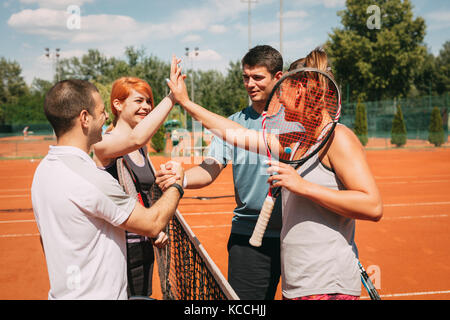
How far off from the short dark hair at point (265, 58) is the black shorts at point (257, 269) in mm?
1121

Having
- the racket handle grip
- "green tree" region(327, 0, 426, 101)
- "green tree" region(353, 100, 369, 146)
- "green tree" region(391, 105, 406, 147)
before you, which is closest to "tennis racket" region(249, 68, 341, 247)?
the racket handle grip

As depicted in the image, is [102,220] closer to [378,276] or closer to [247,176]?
[247,176]

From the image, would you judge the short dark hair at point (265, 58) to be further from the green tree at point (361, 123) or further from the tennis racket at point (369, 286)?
the green tree at point (361, 123)

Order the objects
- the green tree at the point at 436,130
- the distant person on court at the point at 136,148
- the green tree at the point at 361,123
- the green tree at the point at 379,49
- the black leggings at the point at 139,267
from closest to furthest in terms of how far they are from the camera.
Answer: the distant person on court at the point at 136,148 < the black leggings at the point at 139,267 < the green tree at the point at 436,130 < the green tree at the point at 361,123 < the green tree at the point at 379,49

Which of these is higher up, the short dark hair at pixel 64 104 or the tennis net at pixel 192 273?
the short dark hair at pixel 64 104

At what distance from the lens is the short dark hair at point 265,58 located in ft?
8.02

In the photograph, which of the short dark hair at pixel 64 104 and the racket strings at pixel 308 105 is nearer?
the short dark hair at pixel 64 104

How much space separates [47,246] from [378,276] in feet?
13.9

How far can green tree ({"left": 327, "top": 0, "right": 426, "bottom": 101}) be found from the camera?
41.3 meters

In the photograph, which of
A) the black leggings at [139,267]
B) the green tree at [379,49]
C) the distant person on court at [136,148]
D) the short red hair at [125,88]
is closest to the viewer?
the distant person on court at [136,148]

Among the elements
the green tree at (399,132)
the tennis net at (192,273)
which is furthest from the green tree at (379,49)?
the tennis net at (192,273)

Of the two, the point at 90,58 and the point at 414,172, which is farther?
the point at 90,58
